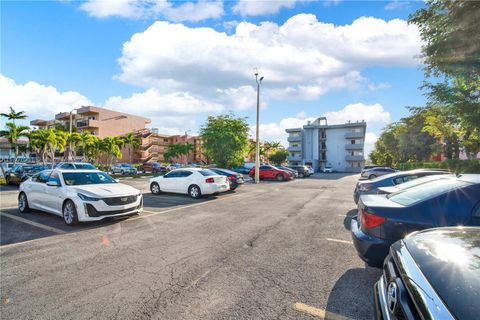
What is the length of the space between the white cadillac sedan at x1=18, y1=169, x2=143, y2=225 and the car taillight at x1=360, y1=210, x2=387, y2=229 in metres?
6.13

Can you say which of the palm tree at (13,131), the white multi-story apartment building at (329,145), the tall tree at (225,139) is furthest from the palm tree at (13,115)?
the white multi-story apartment building at (329,145)

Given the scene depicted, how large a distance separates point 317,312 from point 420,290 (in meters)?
1.60

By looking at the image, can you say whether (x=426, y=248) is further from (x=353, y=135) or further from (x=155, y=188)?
(x=353, y=135)

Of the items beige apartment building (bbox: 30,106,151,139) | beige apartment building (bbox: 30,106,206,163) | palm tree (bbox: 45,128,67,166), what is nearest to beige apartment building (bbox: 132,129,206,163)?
beige apartment building (bbox: 30,106,206,163)

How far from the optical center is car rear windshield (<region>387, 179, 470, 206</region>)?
11.9 feet

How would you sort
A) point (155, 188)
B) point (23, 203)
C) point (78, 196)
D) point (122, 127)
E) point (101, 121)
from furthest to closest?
point (122, 127) → point (101, 121) → point (155, 188) → point (23, 203) → point (78, 196)

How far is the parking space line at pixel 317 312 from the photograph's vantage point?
2.84m

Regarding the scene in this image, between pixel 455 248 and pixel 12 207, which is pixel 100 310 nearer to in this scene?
pixel 455 248

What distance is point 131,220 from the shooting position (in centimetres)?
745

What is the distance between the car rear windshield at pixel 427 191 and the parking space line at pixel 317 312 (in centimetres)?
191

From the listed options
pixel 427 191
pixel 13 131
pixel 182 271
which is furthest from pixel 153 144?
pixel 427 191

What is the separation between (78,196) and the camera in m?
6.72

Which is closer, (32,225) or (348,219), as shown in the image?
(32,225)

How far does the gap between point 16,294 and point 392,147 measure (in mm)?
64098
